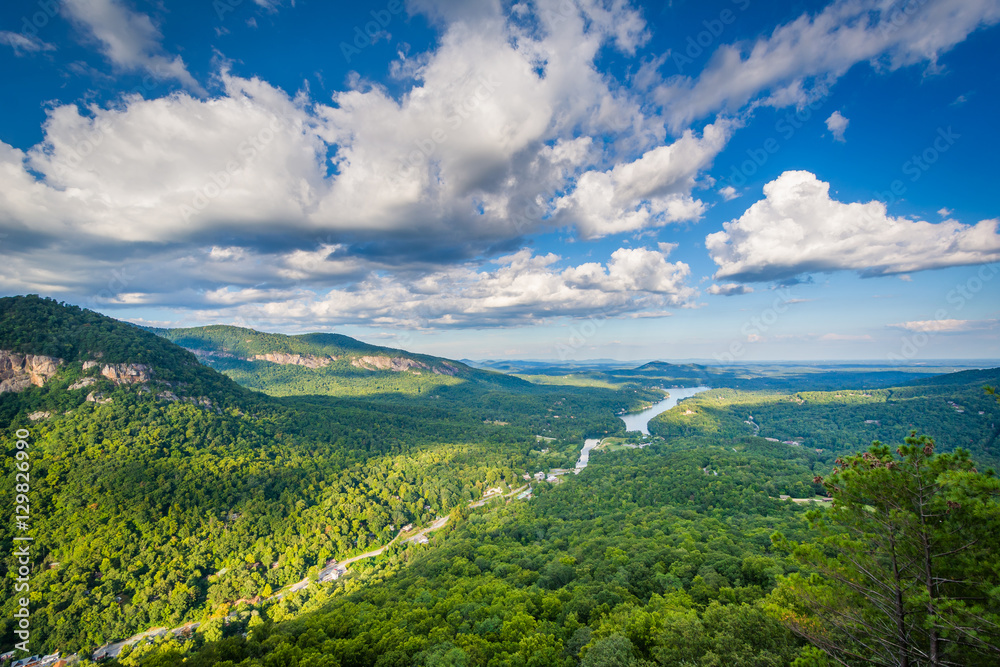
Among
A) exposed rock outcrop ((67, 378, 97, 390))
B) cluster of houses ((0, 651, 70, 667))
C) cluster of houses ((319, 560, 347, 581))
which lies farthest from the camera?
exposed rock outcrop ((67, 378, 97, 390))

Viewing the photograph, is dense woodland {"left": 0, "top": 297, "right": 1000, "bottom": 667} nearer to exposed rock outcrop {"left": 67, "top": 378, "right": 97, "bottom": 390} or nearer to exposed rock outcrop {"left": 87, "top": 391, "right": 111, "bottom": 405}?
exposed rock outcrop {"left": 87, "top": 391, "right": 111, "bottom": 405}

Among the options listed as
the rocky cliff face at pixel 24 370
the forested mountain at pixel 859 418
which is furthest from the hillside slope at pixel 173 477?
the forested mountain at pixel 859 418

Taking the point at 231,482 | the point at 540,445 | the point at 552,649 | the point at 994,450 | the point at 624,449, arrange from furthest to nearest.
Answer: the point at 540,445 → the point at 624,449 → the point at 994,450 → the point at 231,482 → the point at 552,649

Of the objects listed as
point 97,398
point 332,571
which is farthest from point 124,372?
point 332,571

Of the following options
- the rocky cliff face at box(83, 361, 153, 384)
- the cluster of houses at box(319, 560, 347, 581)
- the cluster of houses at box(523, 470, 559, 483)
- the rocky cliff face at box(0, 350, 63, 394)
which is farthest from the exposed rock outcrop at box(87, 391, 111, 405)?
the cluster of houses at box(523, 470, 559, 483)

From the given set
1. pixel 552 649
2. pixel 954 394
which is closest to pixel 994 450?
pixel 954 394

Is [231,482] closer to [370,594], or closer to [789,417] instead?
[370,594]

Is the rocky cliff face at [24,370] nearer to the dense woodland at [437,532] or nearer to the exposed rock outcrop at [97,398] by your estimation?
the dense woodland at [437,532]
